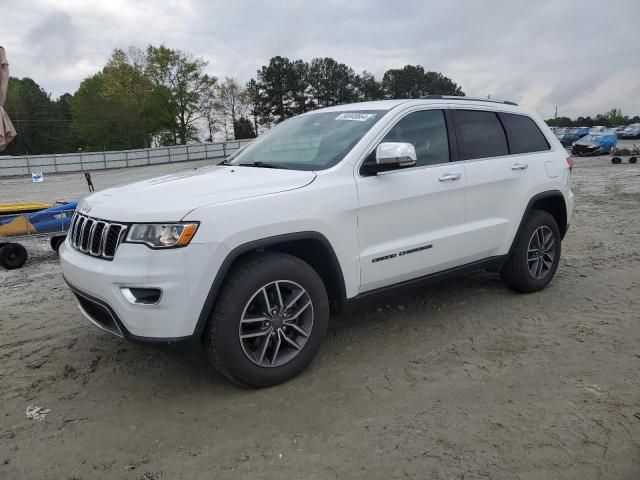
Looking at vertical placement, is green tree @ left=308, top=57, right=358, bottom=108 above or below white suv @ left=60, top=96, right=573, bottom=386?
above

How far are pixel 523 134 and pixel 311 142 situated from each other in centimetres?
Answer: 225

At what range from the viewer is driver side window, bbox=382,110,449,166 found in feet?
13.3

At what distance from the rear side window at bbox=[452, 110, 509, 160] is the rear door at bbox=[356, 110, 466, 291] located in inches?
7.3

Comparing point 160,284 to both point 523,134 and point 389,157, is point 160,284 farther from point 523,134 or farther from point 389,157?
point 523,134

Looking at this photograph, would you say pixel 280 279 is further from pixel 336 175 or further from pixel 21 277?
pixel 21 277

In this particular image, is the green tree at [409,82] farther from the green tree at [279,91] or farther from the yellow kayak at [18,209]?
the yellow kayak at [18,209]

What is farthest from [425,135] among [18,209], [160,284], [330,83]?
[330,83]

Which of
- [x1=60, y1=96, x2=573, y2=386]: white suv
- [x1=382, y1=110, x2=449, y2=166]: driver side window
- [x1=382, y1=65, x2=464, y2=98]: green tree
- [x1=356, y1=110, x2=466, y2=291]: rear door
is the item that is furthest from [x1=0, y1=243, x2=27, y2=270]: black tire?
[x1=382, y1=65, x2=464, y2=98]: green tree

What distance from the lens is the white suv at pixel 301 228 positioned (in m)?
2.97

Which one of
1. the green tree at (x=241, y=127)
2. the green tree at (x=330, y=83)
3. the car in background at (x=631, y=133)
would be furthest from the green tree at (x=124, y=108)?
the car in background at (x=631, y=133)

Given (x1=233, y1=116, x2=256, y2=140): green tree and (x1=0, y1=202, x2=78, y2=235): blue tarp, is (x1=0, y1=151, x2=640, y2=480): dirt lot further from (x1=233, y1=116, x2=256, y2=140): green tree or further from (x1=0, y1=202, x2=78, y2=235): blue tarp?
(x1=233, y1=116, x2=256, y2=140): green tree

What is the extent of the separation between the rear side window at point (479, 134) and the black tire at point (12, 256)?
19.1 feet

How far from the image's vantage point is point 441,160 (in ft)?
13.9

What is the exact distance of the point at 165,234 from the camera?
293 cm
